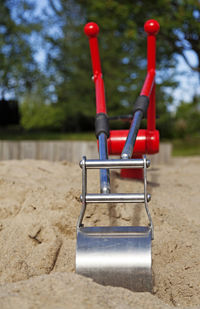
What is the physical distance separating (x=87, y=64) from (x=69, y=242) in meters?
18.4

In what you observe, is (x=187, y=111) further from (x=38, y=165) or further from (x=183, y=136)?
(x=38, y=165)

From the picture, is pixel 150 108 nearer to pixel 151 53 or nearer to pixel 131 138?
pixel 151 53

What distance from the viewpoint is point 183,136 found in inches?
839

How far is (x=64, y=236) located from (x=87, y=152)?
4082 mm

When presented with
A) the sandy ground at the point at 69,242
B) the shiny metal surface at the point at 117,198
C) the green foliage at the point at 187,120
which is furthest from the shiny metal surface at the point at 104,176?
the green foliage at the point at 187,120

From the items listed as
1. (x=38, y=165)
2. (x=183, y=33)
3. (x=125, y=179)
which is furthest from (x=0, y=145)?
(x=183, y=33)

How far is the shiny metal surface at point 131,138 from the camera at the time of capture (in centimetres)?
195

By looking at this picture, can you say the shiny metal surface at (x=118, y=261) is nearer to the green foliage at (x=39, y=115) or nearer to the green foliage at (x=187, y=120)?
the green foliage at (x=187, y=120)

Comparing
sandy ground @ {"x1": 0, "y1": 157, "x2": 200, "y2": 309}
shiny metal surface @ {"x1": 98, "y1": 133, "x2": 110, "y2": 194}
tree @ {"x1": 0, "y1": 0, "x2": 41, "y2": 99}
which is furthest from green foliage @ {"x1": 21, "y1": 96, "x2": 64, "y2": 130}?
shiny metal surface @ {"x1": 98, "y1": 133, "x2": 110, "y2": 194}

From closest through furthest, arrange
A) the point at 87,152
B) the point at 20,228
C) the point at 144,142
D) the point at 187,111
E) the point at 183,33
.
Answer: the point at 20,228
the point at 144,142
the point at 87,152
the point at 183,33
the point at 187,111

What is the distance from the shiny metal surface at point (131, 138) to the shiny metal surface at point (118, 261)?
0.48 m

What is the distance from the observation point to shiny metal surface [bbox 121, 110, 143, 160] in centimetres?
195

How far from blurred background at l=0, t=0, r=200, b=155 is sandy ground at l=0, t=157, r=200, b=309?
6.68 metres

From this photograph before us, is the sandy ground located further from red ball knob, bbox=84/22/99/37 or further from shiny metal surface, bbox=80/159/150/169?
red ball knob, bbox=84/22/99/37
